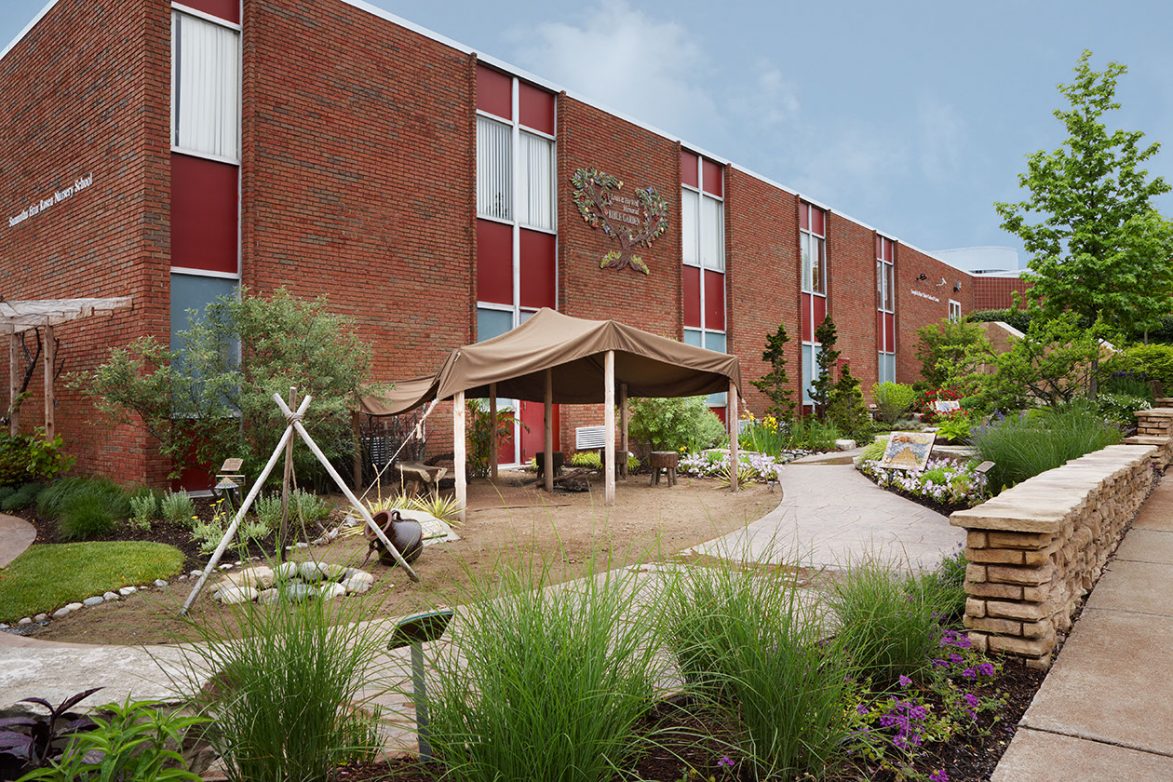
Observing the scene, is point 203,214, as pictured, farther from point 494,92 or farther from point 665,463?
point 665,463

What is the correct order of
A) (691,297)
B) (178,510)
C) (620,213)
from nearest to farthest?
(178,510) < (620,213) < (691,297)

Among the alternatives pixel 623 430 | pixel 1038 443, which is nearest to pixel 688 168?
pixel 623 430

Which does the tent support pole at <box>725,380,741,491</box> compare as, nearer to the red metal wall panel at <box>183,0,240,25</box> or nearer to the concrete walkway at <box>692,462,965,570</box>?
the concrete walkway at <box>692,462,965,570</box>

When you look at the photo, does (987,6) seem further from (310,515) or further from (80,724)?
(80,724)

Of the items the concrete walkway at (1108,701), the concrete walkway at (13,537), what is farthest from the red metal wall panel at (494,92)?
the concrete walkway at (1108,701)

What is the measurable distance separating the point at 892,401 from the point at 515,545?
75.3 feet

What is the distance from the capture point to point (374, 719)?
7.41ft

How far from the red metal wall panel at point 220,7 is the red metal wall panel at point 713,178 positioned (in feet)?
37.6

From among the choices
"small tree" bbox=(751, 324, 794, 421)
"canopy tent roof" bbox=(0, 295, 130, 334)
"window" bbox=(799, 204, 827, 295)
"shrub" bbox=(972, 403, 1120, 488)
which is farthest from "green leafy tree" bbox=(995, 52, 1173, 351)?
"canopy tent roof" bbox=(0, 295, 130, 334)

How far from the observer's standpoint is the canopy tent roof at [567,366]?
8.87 metres

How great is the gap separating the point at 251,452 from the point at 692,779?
26.3 ft

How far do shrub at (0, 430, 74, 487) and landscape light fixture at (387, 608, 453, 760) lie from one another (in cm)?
993

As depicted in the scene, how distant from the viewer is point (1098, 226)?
11789mm

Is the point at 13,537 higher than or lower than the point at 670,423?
lower
